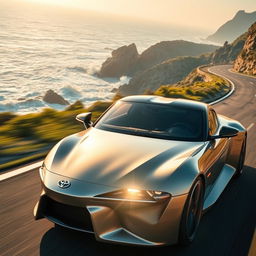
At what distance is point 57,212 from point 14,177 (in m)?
2.48

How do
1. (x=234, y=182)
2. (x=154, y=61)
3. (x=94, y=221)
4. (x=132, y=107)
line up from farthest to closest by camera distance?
(x=154, y=61), (x=234, y=182), (x=132, y=107), (x=94, y=221)

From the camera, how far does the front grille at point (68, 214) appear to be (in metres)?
3.85

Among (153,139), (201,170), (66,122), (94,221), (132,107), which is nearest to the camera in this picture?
(94,221)

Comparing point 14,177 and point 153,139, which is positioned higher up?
point 153,139

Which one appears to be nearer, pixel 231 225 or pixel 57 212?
pixel 57 212

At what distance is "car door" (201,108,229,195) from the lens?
516 centimetres

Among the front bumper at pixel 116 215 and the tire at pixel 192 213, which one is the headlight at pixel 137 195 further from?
the tire at pixel 192 213

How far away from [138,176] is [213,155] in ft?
5.82

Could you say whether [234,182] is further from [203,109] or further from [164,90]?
[164,90]

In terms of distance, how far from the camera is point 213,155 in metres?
5.51

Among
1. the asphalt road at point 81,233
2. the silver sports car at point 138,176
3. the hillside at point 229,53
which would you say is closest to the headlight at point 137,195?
the silver sports car at point 138,176

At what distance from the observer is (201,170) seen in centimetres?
463

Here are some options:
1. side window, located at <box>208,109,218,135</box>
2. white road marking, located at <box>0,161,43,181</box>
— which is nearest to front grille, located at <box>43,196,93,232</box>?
white road marking, located at <box>0,161,43,181</box>

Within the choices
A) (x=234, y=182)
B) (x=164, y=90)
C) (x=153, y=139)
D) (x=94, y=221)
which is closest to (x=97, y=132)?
(x=153, y=139)
